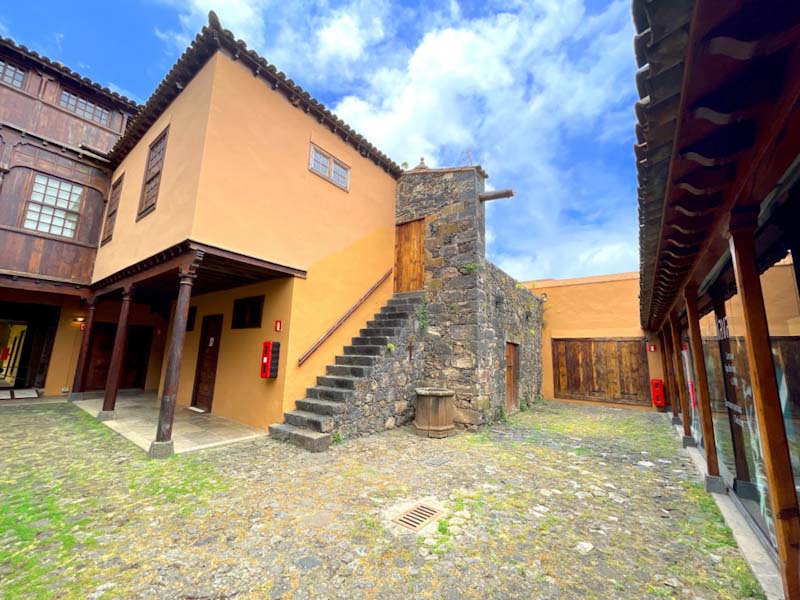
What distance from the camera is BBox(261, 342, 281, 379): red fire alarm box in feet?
19.1

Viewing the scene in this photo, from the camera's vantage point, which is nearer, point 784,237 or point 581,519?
point 784,237

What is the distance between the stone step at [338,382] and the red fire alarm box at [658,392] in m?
8.90

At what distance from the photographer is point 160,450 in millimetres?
4504

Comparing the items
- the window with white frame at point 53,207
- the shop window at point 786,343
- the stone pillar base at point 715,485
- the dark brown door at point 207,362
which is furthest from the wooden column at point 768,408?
the window with white frame at point 53,207

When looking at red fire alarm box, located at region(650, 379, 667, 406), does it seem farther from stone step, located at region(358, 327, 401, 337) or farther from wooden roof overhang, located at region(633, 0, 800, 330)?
wooden roof overhang, located at region(633, 0, 800, 330)

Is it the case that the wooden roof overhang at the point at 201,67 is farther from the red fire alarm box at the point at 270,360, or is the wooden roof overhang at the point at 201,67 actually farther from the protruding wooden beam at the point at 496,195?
the red fire alarm box at the point at 270,360

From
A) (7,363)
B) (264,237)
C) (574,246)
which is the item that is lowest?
(7,363)

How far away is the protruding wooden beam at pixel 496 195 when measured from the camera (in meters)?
Result: 7.34

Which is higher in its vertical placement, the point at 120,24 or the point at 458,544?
the point at 120,24

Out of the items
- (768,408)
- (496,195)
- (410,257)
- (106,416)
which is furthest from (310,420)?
(496,195)

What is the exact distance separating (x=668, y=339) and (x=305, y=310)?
8.50 metres

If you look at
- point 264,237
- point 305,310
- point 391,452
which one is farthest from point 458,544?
point 264,237

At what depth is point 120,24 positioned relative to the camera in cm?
1137

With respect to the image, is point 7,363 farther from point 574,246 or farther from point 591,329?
point 574,246
